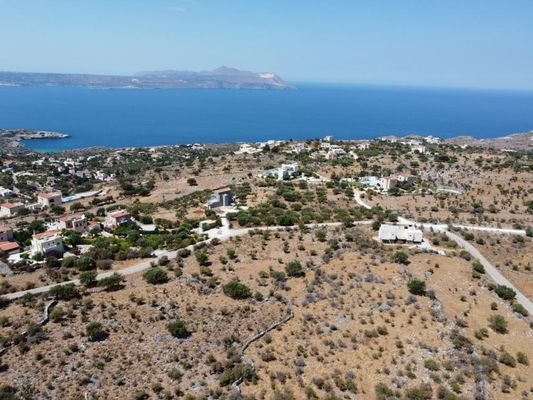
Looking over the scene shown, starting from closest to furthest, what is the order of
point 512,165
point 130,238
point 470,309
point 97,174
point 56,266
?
point 470,309 < point 56,266 < point 130,238 < point 512,165 < point 97,174

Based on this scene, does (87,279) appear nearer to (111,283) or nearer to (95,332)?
(111,283)

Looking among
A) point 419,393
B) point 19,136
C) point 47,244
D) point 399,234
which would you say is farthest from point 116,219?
point 19,136

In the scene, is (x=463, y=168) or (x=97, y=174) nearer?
(x=463, y=168)

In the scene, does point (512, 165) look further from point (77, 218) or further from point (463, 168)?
point (77, 218)

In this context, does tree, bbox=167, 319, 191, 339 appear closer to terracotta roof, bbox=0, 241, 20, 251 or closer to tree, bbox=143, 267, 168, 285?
tree, bbox=143, 267, 168, 285

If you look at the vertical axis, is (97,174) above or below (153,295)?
below

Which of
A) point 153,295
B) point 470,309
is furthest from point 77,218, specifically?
point 470,309

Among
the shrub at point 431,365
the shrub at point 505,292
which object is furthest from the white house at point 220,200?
the shrub at point 431,365
